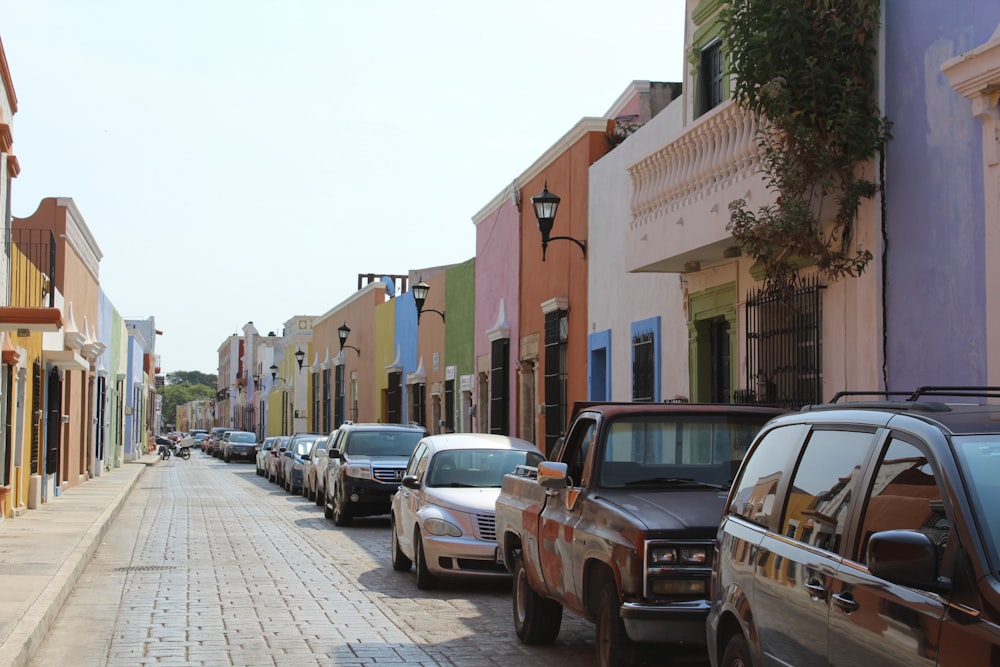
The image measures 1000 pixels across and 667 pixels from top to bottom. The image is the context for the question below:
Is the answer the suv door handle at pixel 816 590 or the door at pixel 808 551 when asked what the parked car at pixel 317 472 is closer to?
the door at pixel 808 551

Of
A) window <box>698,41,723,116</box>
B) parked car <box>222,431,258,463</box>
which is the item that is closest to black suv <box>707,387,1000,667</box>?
window <box>698,41,723,116</box>

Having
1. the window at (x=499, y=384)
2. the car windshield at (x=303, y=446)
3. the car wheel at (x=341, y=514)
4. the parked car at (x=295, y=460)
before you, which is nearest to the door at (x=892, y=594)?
the car wheel at (x=341, y=514)

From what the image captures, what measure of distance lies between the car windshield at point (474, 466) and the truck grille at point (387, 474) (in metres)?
6.68

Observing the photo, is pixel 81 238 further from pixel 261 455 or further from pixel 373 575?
pixel 373 575

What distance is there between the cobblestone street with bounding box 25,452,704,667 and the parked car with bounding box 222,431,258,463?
45.2 m

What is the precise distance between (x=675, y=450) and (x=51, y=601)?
5.67 meters

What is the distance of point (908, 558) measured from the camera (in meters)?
4.07

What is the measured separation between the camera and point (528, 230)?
2612cm

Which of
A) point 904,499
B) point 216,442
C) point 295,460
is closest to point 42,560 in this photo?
point 904,499

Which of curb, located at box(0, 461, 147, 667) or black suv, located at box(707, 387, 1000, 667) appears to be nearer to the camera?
black suv, located at box(707, 387, 1000, 667)

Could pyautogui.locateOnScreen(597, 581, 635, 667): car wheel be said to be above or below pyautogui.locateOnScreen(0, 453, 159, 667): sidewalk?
above

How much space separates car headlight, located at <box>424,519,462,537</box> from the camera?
1291cm

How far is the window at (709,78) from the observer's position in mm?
16391

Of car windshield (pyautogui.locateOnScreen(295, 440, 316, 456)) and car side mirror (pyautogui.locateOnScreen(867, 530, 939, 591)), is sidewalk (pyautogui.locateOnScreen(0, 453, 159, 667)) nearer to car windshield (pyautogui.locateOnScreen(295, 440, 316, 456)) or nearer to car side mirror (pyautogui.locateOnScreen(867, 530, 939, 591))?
car side mirror (pyautogui.locateOnScreen(867, 530, 939, 591))
